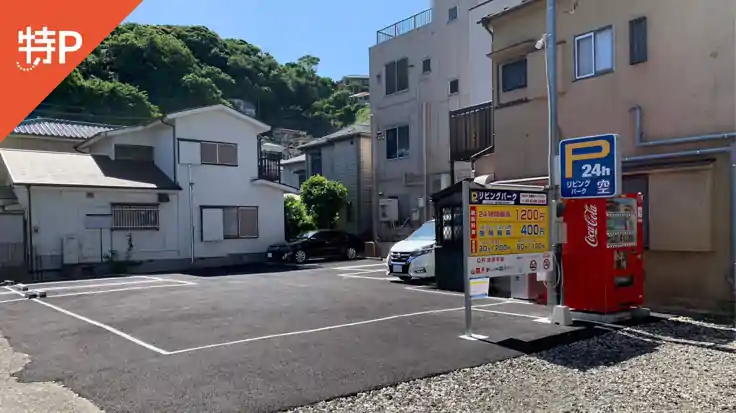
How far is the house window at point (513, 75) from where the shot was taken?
11523 millimetres

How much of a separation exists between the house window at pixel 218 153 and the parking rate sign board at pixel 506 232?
15.7 metres

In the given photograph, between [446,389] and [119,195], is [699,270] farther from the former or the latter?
[119,195]

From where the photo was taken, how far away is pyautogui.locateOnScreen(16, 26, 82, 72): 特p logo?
53.0 ft

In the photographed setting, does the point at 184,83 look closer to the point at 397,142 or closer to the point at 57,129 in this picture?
the point at 57,129

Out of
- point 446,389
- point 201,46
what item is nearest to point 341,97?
point 201,46

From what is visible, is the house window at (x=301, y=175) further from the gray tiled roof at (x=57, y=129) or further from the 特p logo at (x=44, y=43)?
the 特p logo at (x=44, y=43)

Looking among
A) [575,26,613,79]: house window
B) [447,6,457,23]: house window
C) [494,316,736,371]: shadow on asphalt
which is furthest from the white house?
[494,316,736,371]: shadow on asphalt

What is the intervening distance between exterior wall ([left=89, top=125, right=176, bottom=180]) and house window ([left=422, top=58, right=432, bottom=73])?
32.5 ft

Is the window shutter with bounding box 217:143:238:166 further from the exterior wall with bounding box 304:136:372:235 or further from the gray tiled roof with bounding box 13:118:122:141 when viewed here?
the exterior wall with bounding box 304:136:372:235

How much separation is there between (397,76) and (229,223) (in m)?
9.43

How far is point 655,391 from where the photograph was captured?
15.7 feet

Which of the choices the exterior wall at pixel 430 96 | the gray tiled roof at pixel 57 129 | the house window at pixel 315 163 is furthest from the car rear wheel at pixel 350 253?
the gray tiled roof at pixel 57 129

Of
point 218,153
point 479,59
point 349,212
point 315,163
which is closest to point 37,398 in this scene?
point 218,153

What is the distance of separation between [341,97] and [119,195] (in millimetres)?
42640
